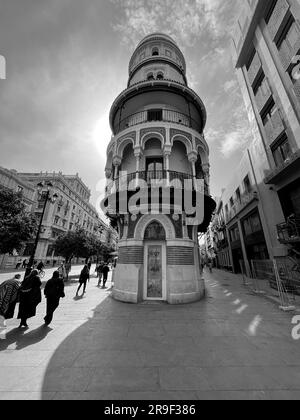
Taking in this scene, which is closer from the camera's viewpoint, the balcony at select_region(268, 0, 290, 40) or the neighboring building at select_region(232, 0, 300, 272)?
the neighboring building at select_region(232, 0, 300, 272)

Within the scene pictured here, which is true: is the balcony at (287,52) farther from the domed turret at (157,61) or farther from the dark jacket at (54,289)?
the dark jacket at (54,289)

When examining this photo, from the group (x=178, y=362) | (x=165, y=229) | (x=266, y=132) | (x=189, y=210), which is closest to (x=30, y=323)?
(x=178, y=362)

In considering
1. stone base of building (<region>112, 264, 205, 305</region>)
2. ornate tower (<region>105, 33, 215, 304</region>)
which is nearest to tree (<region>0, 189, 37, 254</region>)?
ornate tower (<region>105, 33, 215, 304</region>)

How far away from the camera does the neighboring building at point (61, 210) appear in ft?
119

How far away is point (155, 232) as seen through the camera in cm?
894

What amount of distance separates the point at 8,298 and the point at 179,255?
6.59 meters

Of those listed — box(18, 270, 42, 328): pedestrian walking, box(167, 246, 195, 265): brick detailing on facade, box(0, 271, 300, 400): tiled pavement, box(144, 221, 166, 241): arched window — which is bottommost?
box(0, 271, 300, 400): tiled pavement

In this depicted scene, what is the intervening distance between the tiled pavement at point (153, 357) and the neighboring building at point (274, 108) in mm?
7371

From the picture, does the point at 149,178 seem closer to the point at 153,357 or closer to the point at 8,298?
the point at 8,298

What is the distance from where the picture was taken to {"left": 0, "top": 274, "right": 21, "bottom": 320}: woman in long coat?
498 cm

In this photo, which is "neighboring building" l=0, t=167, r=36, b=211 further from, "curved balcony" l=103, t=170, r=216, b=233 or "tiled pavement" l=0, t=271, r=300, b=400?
"tiled pavement" l=0, t=271, r=300, b=400

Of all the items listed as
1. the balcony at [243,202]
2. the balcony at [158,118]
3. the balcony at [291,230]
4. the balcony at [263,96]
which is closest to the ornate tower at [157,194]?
the balcony at [158,118]

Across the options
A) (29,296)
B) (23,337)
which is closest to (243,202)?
(29,296)

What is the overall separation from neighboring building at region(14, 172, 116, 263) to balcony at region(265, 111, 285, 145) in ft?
91.3
